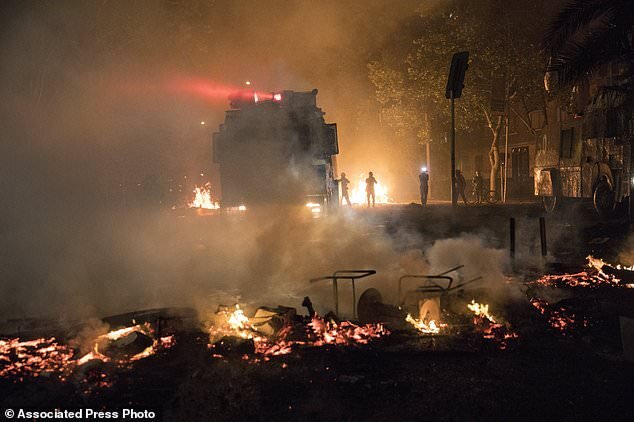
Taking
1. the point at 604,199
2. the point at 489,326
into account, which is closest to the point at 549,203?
the point at 604,199

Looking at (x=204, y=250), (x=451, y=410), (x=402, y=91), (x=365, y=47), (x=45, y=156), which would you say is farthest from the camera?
(x=365, y=47)

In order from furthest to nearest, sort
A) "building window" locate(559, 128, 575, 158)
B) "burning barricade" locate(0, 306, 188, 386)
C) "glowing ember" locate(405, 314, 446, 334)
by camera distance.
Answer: "building window" locate(559, 128, 575, 158) < "glowing ember" locate(405, 314, 446, 334) < "burning barricade" locate(0, 306, 188, 386)

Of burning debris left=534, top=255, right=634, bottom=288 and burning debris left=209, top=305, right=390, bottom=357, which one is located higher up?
burning debris left=534, top=255, right=634, bottom=288

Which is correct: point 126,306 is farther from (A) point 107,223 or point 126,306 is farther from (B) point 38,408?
(A) point 107,223

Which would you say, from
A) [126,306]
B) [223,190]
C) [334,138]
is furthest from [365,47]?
[126,306]

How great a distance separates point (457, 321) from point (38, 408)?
4187mm

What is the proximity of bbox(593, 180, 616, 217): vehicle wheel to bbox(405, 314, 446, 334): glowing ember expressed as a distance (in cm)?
1028

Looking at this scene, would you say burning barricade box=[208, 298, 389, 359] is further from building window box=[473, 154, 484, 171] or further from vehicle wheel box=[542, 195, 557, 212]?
building window box=[473, 154, 484, 171]

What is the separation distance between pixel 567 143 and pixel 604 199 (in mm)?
3119

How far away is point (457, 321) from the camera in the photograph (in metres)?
5.59

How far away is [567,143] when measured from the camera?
16109 mm

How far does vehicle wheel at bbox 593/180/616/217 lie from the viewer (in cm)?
1342

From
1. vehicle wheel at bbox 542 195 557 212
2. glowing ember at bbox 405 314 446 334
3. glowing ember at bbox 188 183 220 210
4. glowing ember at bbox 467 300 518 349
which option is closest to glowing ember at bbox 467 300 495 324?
glowing ember at bbox 467 300 518 349

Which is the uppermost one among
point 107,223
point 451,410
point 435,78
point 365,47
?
point 365,47
